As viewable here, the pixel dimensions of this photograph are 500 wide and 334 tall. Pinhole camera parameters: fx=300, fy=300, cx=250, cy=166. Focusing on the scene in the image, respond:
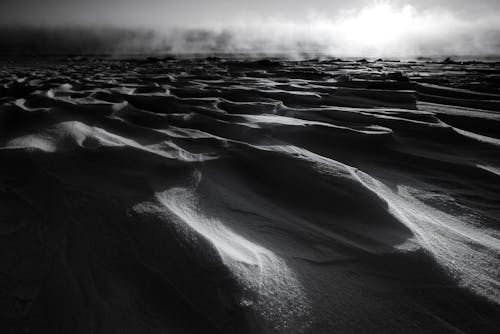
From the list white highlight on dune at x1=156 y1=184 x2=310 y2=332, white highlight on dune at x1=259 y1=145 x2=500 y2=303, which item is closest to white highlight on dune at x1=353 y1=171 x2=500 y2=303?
white highlight on dune at x1=259 y1=145 x2=500 y2=303

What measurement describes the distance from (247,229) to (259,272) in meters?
0.20

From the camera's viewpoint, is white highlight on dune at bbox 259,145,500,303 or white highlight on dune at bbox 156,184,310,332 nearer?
white highlight on dune at bbox 156,184,310,332

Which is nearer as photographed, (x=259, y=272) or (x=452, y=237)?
(x=259, y=272)

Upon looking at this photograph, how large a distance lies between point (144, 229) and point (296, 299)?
453 mm

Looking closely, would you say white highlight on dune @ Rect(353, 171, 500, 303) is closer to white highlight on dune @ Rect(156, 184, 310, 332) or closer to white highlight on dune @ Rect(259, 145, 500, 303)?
white highlight on dune @ Rect(259, 145, 500, 303)

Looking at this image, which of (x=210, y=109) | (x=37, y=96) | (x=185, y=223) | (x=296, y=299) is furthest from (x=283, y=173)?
(x=37, y=96)

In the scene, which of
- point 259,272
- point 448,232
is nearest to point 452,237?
point 448,232

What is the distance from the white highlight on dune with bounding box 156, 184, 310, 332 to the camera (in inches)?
25.2

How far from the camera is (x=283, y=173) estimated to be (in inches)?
47.6

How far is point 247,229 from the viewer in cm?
91

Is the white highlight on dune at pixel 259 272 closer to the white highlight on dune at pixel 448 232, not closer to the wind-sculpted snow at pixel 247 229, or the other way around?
the wind-sculpted snow at pixel 247 229

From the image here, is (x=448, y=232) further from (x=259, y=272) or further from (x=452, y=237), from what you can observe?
(x=259, y=272)

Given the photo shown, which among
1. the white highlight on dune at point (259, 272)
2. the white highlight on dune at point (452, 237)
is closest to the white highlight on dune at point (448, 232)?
the white highlight on dune at point (452, 237)

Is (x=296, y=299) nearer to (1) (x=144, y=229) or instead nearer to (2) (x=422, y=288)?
(2) (x=422, y=288)
